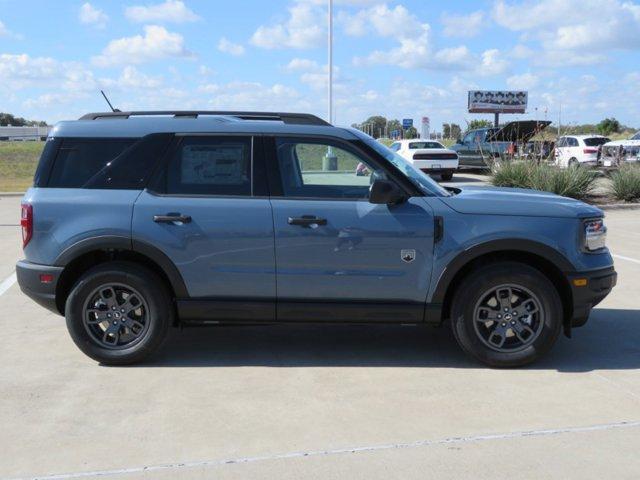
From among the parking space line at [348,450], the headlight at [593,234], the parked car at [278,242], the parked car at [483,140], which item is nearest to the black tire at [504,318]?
the parked car at [278,242]

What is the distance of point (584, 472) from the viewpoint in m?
3.54

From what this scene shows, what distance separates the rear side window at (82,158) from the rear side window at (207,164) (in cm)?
40

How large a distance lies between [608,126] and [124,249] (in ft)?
243

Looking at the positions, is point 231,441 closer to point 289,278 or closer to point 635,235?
point 289,278

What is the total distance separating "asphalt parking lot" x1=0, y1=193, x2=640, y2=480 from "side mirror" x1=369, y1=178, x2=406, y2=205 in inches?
51.1

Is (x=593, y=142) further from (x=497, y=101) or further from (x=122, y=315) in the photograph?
(x=497, y=101)

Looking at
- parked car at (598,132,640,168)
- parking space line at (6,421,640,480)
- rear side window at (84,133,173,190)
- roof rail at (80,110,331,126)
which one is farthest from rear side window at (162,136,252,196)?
parked car at (598,132,640,168)

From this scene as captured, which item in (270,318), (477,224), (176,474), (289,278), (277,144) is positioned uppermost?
(277,144)

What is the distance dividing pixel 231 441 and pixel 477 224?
2399 millimetres

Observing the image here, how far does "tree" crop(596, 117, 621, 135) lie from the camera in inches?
2768

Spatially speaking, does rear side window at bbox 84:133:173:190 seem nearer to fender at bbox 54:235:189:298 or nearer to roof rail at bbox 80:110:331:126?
fender at bbox 54:235:189:298

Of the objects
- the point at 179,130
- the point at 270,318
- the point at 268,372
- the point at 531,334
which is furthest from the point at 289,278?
the point at 531,334

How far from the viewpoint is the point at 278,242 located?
201 inches

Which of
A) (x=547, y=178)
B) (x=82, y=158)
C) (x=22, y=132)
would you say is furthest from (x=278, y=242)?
(x=22, y=132)
